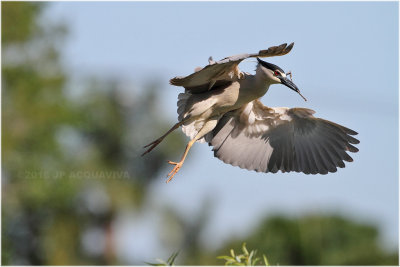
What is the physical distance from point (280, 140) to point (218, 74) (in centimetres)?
119

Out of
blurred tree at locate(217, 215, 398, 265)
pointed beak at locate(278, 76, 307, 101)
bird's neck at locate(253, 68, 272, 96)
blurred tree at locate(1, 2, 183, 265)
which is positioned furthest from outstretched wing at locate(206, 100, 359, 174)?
blurred tree at locate(217, 215, 398, 265)

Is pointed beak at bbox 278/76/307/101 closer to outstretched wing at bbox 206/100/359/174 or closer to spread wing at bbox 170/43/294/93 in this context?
spread wing at bbox 170/43/294/93

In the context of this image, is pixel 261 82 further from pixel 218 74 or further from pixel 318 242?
pixel 318 242

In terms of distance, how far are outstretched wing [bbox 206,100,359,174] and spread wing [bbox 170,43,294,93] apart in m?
0.60

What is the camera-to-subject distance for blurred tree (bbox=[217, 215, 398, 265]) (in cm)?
3556

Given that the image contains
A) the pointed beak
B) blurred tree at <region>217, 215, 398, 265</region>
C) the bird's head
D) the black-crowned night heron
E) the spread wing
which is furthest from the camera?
blurred tree at <region>217, 215, 398, 265</region>

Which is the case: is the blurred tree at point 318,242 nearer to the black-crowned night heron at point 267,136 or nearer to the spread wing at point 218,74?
the black-crowned night heron at point 267,136

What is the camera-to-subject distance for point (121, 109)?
3083 cm

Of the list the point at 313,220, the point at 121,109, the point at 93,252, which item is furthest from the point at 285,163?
the point at 313,220

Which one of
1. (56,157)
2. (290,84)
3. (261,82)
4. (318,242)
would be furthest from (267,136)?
(318,242)

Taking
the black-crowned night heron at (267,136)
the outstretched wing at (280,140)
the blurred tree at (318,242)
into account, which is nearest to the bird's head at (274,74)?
the black-crowned night heron at (267,136)

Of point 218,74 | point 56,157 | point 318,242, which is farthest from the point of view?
point 318,242

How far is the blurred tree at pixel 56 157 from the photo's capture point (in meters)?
26.5

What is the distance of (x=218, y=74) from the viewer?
722 centimetres
